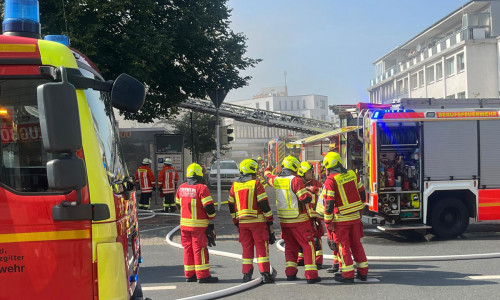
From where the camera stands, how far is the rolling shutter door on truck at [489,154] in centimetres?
1067

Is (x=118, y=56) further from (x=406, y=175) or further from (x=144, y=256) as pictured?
(x=406, y=175)

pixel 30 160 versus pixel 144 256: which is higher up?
pixel 30 160

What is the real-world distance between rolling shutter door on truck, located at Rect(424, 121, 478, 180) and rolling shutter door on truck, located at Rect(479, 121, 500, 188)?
147 mm

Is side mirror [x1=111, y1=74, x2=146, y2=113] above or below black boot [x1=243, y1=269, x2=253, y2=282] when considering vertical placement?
above

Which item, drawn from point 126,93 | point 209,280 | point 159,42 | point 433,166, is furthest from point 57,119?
point 159,42

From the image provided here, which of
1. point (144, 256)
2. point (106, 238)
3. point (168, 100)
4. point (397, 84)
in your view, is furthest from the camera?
point (397, 84)

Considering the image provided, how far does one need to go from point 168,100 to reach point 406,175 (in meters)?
9.75

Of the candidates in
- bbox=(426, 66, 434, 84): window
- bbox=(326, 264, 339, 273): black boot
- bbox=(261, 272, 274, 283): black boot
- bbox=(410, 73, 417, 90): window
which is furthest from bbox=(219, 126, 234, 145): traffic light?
bbox=(410, 73, 417, 90): window

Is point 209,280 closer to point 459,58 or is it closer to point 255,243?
point 255,243

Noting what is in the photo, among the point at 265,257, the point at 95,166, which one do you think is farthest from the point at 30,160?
the point at 265,257

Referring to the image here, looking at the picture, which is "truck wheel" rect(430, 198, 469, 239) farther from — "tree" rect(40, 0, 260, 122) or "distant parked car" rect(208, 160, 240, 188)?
"distant parked car" rect(208, 160, 240, 188)

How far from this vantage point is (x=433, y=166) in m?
10.6

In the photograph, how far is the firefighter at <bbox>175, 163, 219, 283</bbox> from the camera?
7.13 m

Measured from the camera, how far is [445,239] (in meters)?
10.5
